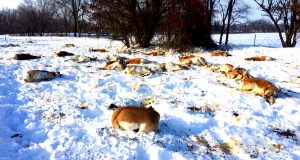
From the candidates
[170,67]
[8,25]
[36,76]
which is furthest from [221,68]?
[8,25]

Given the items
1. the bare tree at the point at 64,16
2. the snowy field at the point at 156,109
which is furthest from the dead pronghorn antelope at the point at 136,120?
the bare tree at the point at 64,16

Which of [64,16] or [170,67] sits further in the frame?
[64,16]

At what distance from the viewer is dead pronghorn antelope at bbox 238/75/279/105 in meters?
8.28

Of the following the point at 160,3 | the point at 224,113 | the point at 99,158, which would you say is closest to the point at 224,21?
the point at 160,3

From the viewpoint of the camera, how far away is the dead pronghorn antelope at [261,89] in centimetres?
828

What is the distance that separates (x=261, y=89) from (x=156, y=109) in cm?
275

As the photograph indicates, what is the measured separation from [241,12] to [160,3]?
16905 millimetres

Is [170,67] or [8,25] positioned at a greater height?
[8,25]

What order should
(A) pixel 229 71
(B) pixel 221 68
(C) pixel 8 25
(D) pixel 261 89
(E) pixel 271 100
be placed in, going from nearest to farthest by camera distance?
(E) pixel 271 100 < (D) pixel 261 89 < (A) pixel 229 71 < (B) pixel 221 68 < (C) pixel 8 25

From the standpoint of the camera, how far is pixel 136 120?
20.5ft

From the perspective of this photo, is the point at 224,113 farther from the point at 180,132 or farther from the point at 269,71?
the point at 269,71

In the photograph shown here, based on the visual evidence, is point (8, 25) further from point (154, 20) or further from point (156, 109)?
point (156, 109)

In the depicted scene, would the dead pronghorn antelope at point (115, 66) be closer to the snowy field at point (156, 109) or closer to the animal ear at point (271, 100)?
the snowy field at point (156, 109)

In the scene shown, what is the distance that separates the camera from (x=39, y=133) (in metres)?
6.27
